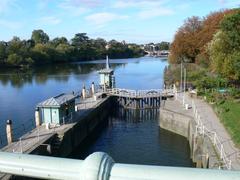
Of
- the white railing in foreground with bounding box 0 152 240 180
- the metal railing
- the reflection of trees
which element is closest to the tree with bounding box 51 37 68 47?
the reflection of trees

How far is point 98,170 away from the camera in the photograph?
7.73 feet

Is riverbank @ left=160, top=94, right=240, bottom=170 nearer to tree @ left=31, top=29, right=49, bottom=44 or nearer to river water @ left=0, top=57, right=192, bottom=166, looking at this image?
river water @ left=0, top=57, right=192, bottom=166

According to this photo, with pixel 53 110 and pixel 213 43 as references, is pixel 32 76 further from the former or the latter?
pixel 53 110

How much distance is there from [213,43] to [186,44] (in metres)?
28.2

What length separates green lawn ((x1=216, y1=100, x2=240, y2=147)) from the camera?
83.1 ft

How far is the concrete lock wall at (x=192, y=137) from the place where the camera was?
2227cm

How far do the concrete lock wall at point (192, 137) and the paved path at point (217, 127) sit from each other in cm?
85

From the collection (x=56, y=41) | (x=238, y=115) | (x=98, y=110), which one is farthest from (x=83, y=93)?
(x=56, y=41)

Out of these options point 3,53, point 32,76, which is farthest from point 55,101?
point 3,53

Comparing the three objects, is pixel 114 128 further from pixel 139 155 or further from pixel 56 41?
pixel 56 41

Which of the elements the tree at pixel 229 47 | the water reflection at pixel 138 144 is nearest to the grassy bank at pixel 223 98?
the tree at pixel 229 47

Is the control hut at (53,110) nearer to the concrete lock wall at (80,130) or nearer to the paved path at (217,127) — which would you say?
the concrete lock wall at (80,130)

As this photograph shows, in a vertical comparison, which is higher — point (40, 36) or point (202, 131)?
point (40, 36)

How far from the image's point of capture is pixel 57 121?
98.0ft
